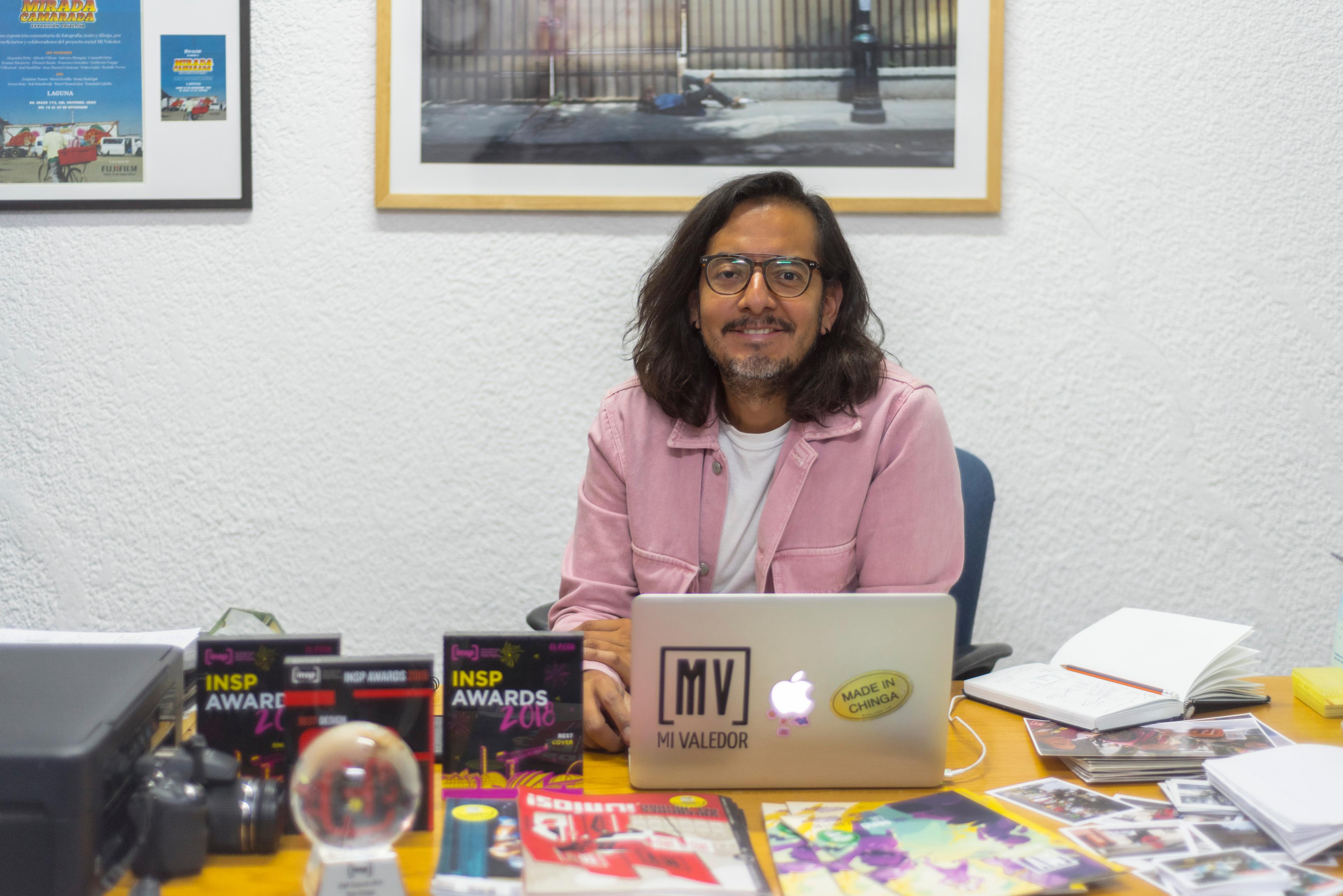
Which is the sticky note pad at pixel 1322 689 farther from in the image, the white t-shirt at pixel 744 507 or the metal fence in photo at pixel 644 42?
the metal fence in photo at pixel 644 42

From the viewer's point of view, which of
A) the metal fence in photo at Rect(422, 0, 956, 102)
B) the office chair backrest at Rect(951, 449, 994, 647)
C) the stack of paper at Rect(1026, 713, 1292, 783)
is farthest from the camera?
the metal fence in photo at Rect(422, 0, 956, 102)

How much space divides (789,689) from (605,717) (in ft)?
0.86

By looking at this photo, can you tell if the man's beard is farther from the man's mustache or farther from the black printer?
the black printer

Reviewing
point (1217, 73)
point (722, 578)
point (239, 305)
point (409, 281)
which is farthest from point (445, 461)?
point (1217, 73)

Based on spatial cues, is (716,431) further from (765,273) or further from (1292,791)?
(1292,791)

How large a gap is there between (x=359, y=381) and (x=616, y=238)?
→ 0.64m

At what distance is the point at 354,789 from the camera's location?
2.41 ft

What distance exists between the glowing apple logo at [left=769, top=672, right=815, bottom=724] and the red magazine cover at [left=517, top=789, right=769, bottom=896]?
0.33 ft

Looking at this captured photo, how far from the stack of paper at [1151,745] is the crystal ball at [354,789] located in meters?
0.71

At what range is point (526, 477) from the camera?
2.09m

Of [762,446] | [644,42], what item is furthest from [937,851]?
[644,42]

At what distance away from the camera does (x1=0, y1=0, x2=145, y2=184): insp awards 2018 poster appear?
2.05 metres

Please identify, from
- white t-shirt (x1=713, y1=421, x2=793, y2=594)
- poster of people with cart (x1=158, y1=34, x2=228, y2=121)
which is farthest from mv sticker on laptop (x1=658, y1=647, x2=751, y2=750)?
poster of people with cart (x1=158, y1=34, x2=228, y2=121)

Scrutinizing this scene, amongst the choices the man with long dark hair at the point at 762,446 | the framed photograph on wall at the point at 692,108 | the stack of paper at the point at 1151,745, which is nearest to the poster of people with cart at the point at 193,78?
the framed photograph on wall at the point at 692,108
